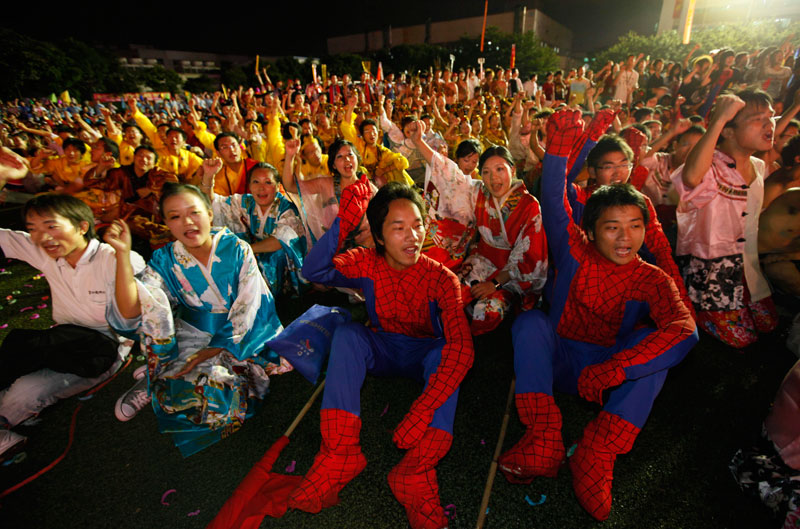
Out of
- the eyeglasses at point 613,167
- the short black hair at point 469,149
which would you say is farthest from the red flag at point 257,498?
the short black hair at point 469,149

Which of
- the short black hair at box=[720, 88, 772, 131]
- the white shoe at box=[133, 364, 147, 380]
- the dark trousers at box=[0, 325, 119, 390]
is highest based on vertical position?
the short black hair at box=[720, 88, 772, 131]

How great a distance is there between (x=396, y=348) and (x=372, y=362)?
0.60 feet

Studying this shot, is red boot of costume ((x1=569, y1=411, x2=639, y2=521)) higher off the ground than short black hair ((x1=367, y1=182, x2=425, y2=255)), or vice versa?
short black hair ((x1=367, y1=182, x2=425, y2=255))

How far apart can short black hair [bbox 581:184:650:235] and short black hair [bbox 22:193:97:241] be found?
3225mm

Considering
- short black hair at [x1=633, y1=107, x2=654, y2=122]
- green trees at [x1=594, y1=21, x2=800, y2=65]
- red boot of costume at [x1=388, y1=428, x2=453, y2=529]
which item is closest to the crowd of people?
red boot of costume at [x1=388, y1=428, x2=453, y2=529]

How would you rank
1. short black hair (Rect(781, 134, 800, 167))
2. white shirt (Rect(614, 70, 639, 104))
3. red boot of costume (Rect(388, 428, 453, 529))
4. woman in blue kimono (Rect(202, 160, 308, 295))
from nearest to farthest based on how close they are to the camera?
red boot of costume (Rect(388, 428, 453, 529)) → short black hair (Rect(781, 134, 800, 167)) → woman in blue kimono (Rect(202, 160, 308, 295)) → white shirt (Rect(614, 70, 639, 104))

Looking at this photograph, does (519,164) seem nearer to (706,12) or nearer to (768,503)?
(768,503)

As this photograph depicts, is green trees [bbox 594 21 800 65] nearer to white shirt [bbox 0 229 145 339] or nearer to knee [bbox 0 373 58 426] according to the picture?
white shirt [bbox 0 229 145 339]

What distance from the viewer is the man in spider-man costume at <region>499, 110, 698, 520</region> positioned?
1.76 meters

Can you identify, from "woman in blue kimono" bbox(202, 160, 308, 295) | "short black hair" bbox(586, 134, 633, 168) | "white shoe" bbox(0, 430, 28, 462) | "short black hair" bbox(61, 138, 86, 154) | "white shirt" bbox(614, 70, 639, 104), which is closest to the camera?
"white shoe" bbox(0, 430, 28, 462)

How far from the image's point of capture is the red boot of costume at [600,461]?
1718mm

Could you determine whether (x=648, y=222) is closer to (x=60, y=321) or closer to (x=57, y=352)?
(x=57, y=352)

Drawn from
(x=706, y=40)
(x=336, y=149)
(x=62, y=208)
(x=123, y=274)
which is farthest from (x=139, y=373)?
(x=706, y=40)

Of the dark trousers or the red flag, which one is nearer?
the red flag
